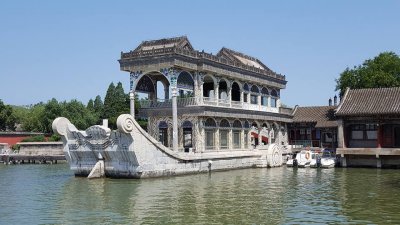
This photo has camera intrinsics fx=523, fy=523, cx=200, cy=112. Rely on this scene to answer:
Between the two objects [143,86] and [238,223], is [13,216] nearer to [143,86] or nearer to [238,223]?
[238,223]

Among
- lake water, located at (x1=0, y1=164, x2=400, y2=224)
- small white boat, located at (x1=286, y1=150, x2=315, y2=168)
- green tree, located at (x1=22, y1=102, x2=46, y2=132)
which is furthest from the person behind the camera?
green tree, located at (x1=22, y1=102, x2=46, y2=132)

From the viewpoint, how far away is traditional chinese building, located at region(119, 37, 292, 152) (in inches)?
1323

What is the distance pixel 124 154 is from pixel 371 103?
781 inches

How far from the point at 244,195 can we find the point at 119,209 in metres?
5.97

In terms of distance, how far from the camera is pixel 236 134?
39969 millimetres

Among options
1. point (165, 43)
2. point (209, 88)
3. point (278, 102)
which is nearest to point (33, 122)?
point (278, 102)

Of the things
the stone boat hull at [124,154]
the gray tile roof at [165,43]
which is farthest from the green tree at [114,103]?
the stone boat hull at [124,154]

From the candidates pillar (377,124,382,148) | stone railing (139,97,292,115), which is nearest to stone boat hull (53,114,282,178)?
stone railing (139,97,292,115)

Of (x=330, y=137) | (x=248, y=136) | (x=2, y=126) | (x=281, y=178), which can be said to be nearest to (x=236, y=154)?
(x=248, y=136)

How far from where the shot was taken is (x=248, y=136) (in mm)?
41500

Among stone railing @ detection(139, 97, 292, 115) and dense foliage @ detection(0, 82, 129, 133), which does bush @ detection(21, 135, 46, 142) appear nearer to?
dense foliage @ detection(0, 82, 129, 133)

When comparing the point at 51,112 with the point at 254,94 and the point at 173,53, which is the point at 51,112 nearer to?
the point at 254,94

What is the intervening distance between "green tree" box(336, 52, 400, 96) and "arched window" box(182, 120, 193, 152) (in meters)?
20.0

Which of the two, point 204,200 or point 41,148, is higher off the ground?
point 41,148
